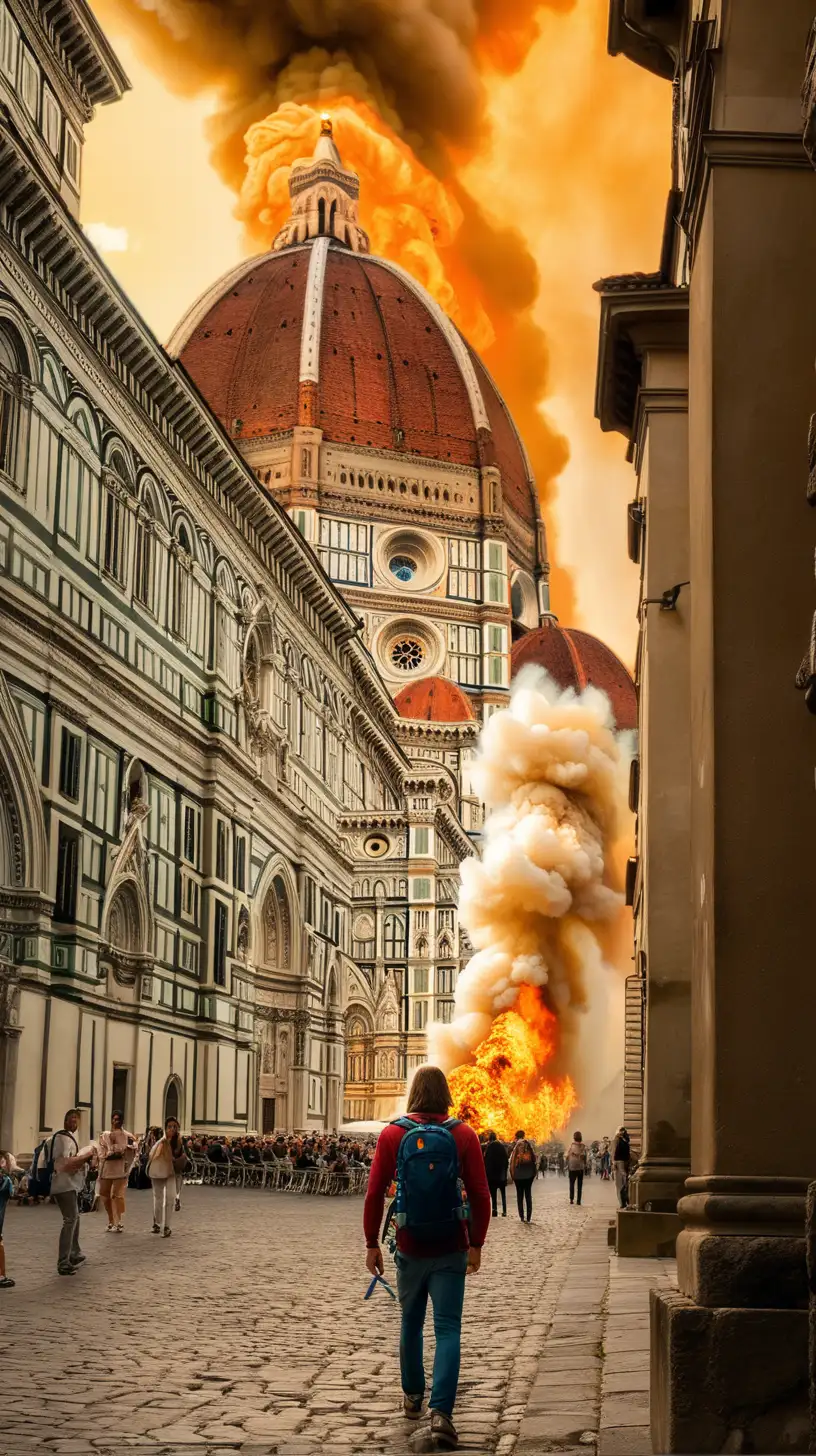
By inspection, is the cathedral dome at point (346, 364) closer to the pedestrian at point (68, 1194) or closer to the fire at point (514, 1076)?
the fire at point (514, 1076)

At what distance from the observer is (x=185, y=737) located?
41406mm

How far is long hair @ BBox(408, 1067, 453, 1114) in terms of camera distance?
7906mm

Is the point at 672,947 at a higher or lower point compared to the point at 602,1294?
higher

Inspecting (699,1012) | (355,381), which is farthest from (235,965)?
(355,381)

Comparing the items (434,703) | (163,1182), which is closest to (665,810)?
(163,1182)

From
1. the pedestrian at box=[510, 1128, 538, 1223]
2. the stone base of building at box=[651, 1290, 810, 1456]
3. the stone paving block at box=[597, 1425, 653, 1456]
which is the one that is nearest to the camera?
the stone base of building at box=[651, 1290, 810, 1456]

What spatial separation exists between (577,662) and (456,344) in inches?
898

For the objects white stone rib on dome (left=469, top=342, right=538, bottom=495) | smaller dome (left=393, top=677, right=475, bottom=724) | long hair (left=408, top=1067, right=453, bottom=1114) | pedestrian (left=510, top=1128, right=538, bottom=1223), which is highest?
white stone rib on dome (left=469, top=342, right=538, bottom=495)

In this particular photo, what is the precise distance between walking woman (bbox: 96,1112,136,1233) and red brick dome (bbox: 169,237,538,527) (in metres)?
92.8

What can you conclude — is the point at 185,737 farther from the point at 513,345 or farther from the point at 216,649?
the point at 513,345

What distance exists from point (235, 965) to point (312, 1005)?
8332 millimetres

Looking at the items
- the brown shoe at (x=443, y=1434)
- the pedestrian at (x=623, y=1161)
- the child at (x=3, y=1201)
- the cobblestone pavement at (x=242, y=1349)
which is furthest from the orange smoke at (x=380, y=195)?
the brown shoe at (x=443, y=1434)

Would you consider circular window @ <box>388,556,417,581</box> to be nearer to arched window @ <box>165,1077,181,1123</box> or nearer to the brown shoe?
arched window @ <box>165,1077,181,1123</box>

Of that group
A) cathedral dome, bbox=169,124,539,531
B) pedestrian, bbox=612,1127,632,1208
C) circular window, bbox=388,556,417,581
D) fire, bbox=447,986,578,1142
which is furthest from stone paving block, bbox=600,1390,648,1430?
cathedral dome, bbox=169,124,539,531
